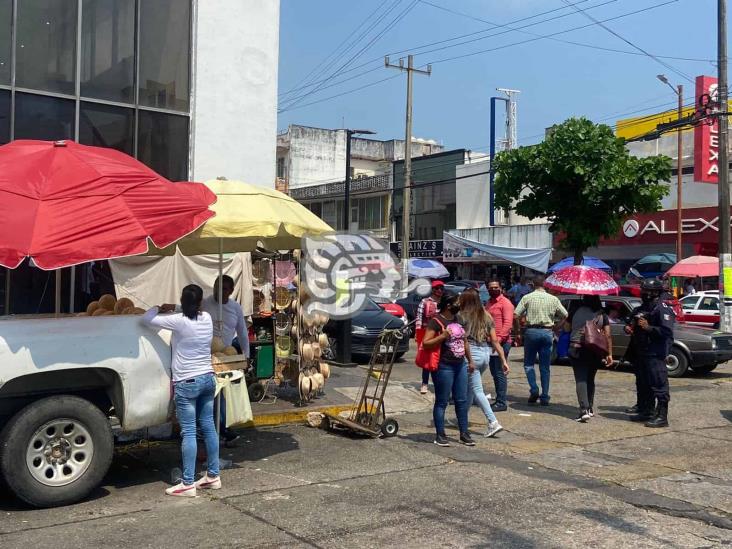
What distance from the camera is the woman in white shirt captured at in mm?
6316

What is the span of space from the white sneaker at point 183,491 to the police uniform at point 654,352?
597cm

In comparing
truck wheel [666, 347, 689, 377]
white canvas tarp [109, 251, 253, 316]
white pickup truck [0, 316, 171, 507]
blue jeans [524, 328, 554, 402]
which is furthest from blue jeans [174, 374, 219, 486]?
truck wheel [666, 347, 689, 377]

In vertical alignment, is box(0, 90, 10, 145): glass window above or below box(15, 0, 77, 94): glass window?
below

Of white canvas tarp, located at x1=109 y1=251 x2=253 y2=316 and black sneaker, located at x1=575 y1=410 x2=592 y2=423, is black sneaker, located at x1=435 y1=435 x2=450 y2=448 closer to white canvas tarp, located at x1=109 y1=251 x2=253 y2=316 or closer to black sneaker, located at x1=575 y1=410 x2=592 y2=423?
black sneaker, located at x1=575 y1=410 x2=592 y2=423

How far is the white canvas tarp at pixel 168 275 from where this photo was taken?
40.6 ft

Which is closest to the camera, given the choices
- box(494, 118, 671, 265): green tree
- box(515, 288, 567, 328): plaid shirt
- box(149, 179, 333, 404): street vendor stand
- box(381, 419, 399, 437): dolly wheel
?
box(149, 179, 333, 404): street vendor stand

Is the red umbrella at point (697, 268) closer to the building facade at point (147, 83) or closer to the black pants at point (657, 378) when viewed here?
the black pants at point (657, 378)

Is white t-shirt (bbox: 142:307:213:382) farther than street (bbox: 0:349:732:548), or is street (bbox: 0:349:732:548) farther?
white t-shirt (bbox: 142:307:213:382)

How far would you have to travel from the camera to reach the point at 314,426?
929 centimetres

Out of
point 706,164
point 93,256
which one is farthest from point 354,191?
point 93,256

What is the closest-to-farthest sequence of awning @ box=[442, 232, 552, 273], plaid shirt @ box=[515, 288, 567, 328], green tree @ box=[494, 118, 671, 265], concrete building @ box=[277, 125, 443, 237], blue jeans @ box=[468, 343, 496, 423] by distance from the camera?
blue jeans @ box=[468, 343, 496, 423], plaid shirt @ box=[515, 288, 567, 328], green tree @ box=[494, 118, 671, 265], awning @ box=[442, 232, 552, 273], concrete building @ box=[277, 125, 443, 237]

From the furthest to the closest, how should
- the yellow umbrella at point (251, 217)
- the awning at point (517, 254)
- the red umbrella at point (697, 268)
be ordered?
1. the awning at point (517, 254)
2. the red umbrella at point (697, 268)
3. the yellow umbrella at point (251, 217)

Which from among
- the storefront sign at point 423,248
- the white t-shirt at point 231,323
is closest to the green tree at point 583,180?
the white t-shirt at point 231,323

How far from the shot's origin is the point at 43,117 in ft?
37.3
